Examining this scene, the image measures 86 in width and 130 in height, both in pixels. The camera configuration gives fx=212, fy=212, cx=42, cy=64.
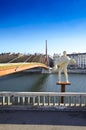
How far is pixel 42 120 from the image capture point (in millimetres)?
6977

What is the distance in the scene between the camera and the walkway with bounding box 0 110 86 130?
643 cm

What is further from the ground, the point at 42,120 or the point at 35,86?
the point at 42,120

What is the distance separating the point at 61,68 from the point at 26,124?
392cm

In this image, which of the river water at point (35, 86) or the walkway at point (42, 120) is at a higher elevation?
the walkway at point (42, 120)

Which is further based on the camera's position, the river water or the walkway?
the river water

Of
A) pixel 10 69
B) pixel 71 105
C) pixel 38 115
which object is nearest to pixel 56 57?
pixel 71 105

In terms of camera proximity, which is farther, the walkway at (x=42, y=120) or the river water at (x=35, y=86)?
the river water at (x=35, y=86)

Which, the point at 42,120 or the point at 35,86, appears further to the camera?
the point at 35,86

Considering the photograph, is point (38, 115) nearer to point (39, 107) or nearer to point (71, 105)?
point (39, 107)

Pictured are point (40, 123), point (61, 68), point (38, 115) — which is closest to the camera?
point (40, 123)

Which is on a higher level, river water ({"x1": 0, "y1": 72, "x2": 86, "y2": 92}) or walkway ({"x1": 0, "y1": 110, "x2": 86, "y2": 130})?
walkway ({"x1": 0, "y1": 110, "x2": 86, "y2": 130})

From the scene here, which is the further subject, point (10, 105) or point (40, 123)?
point (10, 105)

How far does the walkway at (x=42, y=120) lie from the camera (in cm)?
643

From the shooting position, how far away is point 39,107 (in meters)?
7.99
